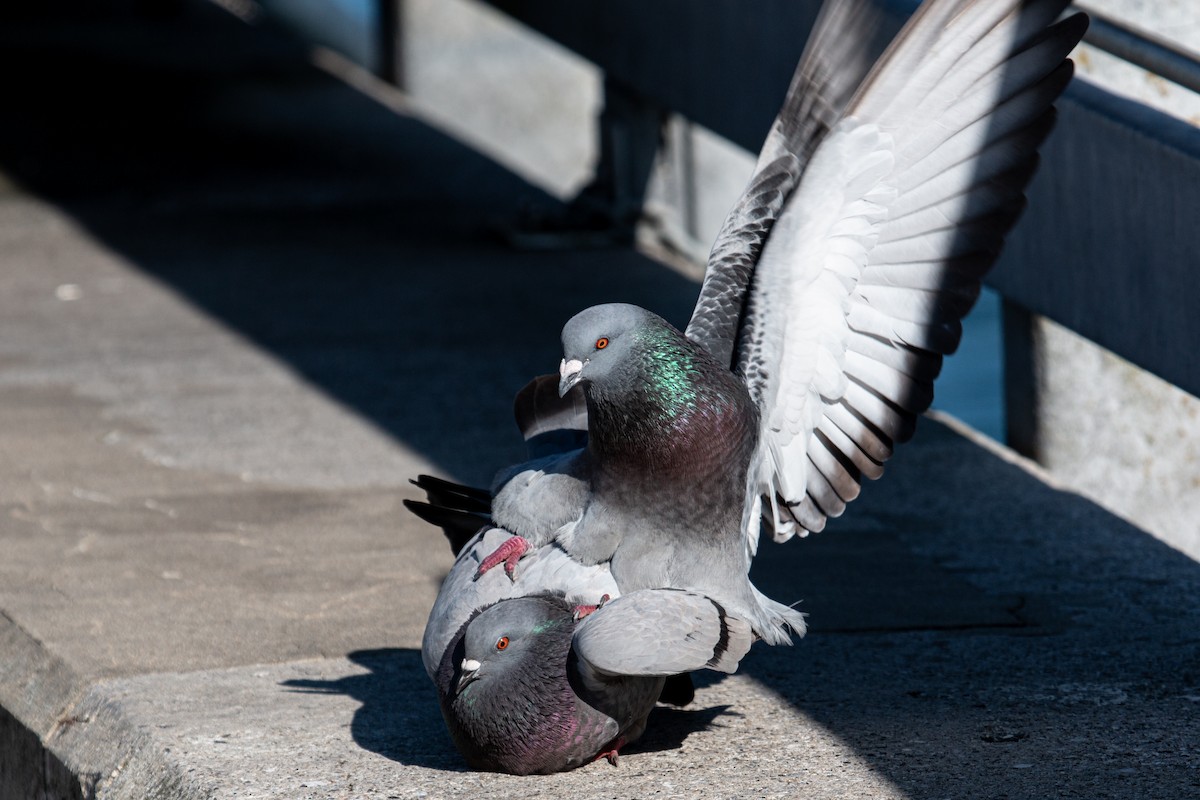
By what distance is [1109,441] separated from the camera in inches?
216

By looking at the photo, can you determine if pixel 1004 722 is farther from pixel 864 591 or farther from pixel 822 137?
pixel 822 137

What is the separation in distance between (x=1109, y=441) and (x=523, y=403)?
8.08 feet

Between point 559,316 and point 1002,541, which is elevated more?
point 1002,541

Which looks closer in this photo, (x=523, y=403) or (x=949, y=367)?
(x=523, y=403)

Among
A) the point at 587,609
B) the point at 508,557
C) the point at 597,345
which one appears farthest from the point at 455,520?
the point at 597,345

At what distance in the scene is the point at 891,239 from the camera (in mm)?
3566

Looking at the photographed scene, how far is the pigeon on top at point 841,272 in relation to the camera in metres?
3.33

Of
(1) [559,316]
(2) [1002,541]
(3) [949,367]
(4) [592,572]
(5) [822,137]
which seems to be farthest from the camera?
(3) [949,367]

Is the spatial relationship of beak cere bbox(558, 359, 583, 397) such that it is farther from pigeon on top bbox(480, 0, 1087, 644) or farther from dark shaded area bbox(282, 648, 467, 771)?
dark shaded area bbox(282, 648, 467, 771)

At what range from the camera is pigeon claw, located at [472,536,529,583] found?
3.32 meters

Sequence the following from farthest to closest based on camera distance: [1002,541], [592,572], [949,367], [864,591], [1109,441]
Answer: [949,367], [1109,441], [1002,541], [864,591], [592,572]

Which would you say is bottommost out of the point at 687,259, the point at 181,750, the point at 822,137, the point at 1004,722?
the point at 687,259

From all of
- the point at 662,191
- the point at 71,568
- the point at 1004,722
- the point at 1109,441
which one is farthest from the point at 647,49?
the point at 1004,722

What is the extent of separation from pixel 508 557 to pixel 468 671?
0.26 metres
